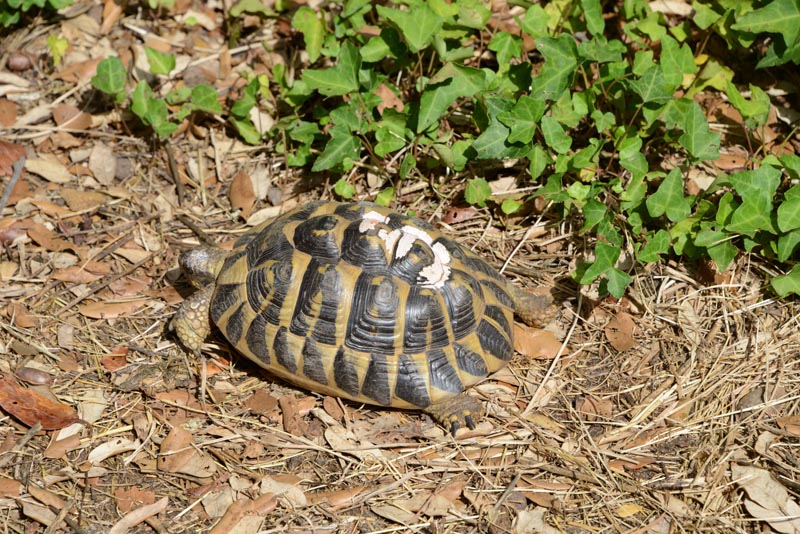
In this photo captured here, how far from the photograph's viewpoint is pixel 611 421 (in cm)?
336

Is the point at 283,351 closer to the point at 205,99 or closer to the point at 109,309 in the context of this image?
the point at 109,309

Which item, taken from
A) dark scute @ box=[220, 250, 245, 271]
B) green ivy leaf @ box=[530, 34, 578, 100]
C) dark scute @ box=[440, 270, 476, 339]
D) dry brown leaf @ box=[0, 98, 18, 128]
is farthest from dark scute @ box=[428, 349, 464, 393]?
dry brown leaf @ box=[0, 98, 18, 128]

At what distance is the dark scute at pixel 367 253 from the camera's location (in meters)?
3.27

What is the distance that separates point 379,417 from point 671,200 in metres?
1.75

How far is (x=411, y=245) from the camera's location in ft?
10.8

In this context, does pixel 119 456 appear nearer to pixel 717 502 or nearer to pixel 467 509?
pixel 467 509

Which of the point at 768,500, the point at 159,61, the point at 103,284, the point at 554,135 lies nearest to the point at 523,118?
the point at 554,135

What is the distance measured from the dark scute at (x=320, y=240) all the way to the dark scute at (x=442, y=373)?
616 mm

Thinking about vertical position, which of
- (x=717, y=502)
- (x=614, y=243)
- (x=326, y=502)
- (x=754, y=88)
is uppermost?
(x=754, y=88)

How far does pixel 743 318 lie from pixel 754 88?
48.8 inches

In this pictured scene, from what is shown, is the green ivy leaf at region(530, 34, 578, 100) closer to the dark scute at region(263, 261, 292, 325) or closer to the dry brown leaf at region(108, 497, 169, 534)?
the dark scute at region(263, 261, 292, 325)

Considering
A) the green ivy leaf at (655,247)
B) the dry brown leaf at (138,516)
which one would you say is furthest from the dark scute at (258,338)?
the green ivy leaf at (655,247)

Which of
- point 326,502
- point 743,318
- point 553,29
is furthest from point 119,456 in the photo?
point 553,29

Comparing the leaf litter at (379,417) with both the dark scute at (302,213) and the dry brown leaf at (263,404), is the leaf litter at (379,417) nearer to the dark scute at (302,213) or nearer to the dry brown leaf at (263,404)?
the dry brown leaf at (263,404)
